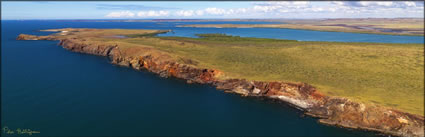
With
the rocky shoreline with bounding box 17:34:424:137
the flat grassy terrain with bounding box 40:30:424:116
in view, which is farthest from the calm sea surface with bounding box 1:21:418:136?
the flat grassy terrain with bounding box 40:30:424:116

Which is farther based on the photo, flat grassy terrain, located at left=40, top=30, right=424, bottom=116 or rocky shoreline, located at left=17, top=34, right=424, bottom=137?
flat grassy terrain, located at left=40, top=30, right=424, bottom=116

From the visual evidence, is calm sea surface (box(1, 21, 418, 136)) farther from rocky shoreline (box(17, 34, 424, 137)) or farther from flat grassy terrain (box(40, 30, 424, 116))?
flat grassy terrain (box(40, 30, 424, 116))

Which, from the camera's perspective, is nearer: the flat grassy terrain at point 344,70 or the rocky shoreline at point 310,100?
the rocky shoreline at point 310,100

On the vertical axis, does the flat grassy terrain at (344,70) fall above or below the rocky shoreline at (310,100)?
above

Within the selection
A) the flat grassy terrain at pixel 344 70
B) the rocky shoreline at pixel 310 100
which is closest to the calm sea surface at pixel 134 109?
the rocky shoreline at pixel 310 100

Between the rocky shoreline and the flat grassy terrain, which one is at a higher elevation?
the flat grassy terrain

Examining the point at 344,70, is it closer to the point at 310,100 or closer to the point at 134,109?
the point at 310,100

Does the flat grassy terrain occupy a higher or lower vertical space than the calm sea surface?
higher

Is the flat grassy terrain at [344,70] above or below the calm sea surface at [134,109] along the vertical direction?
above

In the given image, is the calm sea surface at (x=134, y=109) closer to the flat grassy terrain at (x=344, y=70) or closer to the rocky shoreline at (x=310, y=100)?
the rocky shoreline at (x=310, y=100)
